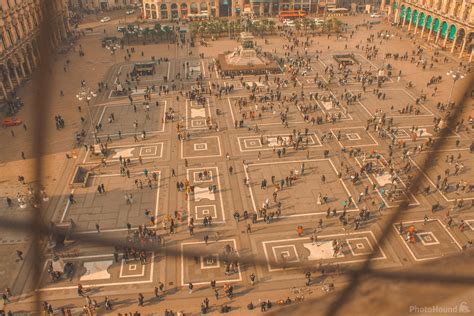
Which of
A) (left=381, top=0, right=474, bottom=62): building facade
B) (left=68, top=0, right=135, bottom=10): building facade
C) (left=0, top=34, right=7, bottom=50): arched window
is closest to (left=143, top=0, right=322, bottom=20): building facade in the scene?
(left=68, top=0, right=135, bottom=10): building facade

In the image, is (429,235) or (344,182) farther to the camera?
(344,182)

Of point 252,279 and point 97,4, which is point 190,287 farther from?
point 97,4

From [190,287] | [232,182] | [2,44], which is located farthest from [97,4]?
[190,287]

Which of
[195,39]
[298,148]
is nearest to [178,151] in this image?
[298,148]

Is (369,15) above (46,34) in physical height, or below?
below

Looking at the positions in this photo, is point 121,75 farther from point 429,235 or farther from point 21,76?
point 429,235

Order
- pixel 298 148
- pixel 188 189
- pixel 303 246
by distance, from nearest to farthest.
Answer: pixel 303 246 < pixel 188 189 < pixel 298 148

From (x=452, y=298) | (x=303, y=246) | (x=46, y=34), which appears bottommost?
(x=303, y=246)
